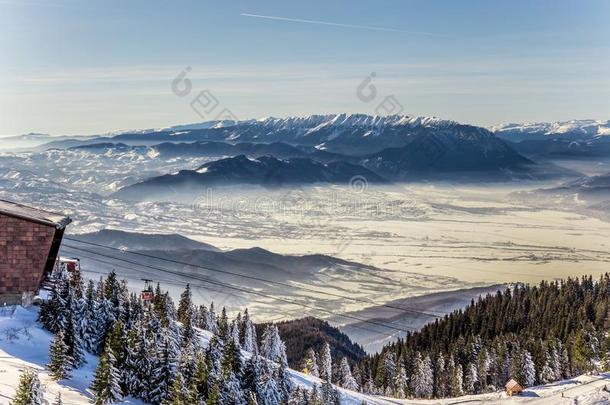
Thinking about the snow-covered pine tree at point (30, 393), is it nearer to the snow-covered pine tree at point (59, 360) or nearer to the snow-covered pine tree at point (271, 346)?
the snow-covered pine tree at point (59, 360)

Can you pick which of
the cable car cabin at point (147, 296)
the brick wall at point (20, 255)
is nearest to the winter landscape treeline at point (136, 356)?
the brick wall at point (20, 255)

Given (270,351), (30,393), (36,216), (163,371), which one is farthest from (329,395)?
(30,393)

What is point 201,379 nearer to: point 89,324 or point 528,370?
point 89,324

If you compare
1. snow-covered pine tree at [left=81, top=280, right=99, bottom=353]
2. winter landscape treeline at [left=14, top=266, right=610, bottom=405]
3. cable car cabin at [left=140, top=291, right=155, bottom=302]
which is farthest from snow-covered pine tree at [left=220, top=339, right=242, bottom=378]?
cable car cabin at [left=140, top=291, right=155, bottom=302]

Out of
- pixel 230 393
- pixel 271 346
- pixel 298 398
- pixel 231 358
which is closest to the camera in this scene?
pixel 230 393

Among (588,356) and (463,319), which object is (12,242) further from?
(463,319)

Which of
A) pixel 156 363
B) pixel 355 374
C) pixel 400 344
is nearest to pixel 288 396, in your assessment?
pixel 156 363
